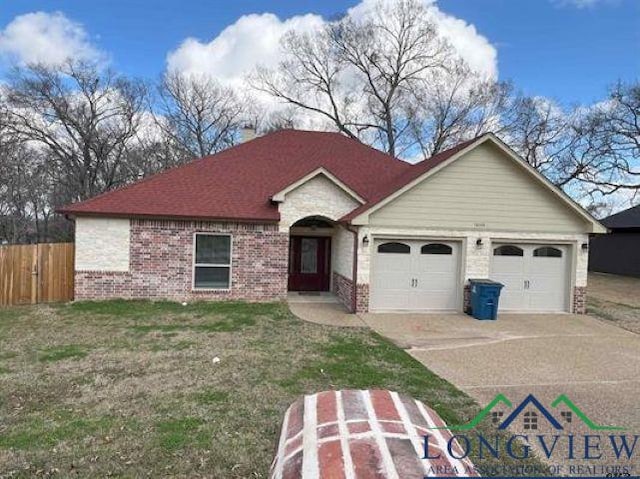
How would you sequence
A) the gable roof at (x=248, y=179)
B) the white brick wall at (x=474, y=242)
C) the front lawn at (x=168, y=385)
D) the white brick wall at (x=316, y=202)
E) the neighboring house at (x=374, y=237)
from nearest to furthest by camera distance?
1. the front lawn at (x=168, y=385)
2. the white brick wall at (x=474, y=242)
3. the neighboring house at (x=374, y=237)
4. the gable roof at (x=248, y=179)
5. the white brick wall at (x=316, y=202)

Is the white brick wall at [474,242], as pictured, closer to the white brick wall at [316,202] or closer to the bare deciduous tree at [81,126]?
the white brick wall at [316,202]

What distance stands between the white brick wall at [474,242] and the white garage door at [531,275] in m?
0.27

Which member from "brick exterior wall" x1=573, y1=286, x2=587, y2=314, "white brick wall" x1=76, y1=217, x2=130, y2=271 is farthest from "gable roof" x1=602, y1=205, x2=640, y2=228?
"white brick wall" x1=76, y1=217, x2=130, y2=271

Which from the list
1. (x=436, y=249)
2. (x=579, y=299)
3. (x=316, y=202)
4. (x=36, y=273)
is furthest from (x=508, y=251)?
(x=36, y=273)

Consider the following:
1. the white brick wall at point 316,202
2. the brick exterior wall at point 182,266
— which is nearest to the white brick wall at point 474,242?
the white brick wall at point 316,202

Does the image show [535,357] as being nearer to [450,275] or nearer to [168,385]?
[450,275]

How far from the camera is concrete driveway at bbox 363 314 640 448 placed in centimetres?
604

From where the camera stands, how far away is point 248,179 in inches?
577

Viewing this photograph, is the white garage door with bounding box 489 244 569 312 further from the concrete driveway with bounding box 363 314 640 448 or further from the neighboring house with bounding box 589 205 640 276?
the neighboring house with bounding box 589 205 640 276

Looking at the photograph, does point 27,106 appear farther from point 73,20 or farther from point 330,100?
point 330,100

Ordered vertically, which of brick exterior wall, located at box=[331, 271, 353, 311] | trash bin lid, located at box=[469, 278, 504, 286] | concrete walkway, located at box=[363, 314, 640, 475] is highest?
trash bin lid, located at box=[469, 278, 504, 286]

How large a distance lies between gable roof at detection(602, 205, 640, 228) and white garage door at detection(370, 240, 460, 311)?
18.2 meters

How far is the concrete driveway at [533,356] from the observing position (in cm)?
604

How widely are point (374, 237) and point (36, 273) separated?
9.34 meters
